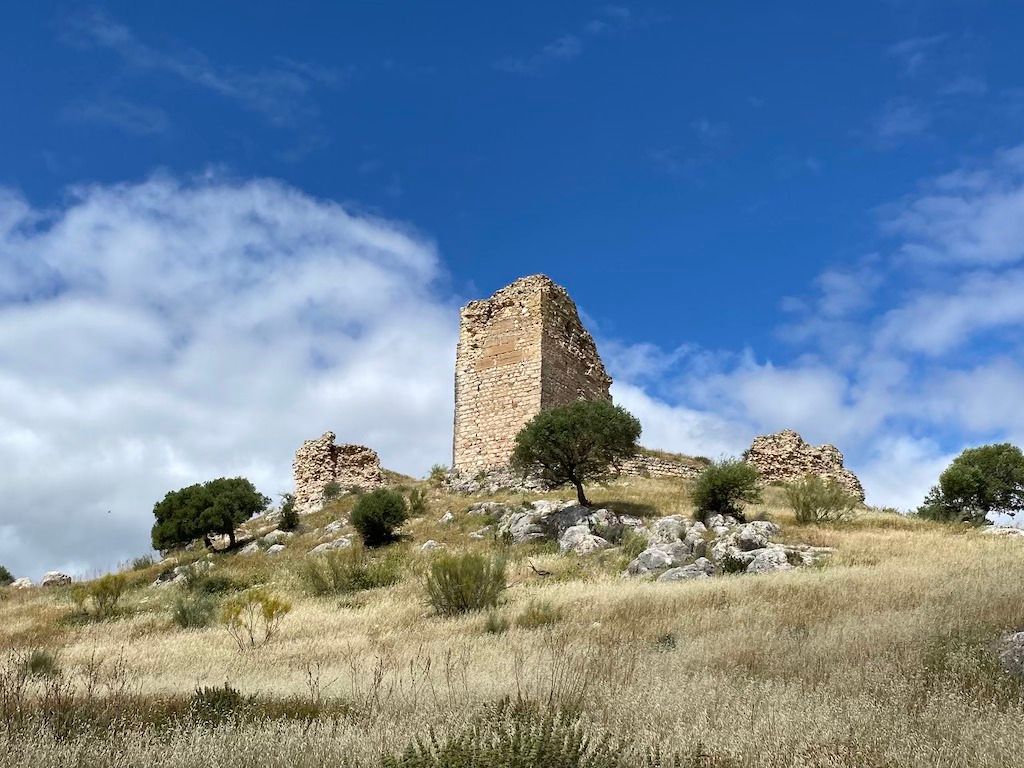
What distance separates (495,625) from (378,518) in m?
10.7

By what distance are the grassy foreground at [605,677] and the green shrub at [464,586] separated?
1.18ft

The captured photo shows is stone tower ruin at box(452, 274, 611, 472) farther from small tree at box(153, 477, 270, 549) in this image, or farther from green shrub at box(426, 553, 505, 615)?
green shrub at box(426, 553, 505, 615)

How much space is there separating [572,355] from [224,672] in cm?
2043

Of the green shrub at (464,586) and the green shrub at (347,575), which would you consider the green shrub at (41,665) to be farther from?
the green shrub at (347,575)

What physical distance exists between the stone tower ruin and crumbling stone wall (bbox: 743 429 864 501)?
7.71m

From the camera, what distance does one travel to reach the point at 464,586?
41.0ft

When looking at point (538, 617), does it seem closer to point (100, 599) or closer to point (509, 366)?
point (100, 599)

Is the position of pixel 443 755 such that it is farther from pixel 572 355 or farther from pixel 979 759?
pixel 572 355

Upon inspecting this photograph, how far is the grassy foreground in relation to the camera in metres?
4.48

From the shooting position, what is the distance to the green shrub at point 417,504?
23158 mm

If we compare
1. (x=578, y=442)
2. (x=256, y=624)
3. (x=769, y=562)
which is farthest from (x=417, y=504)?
(x=769, y=562)

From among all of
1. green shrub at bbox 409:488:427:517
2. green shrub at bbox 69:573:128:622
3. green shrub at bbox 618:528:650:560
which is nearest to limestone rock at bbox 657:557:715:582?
green shrub at bbox 618:528:650:560

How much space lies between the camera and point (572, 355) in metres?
27.9

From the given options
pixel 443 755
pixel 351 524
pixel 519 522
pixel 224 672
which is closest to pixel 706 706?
pixel 443 755
